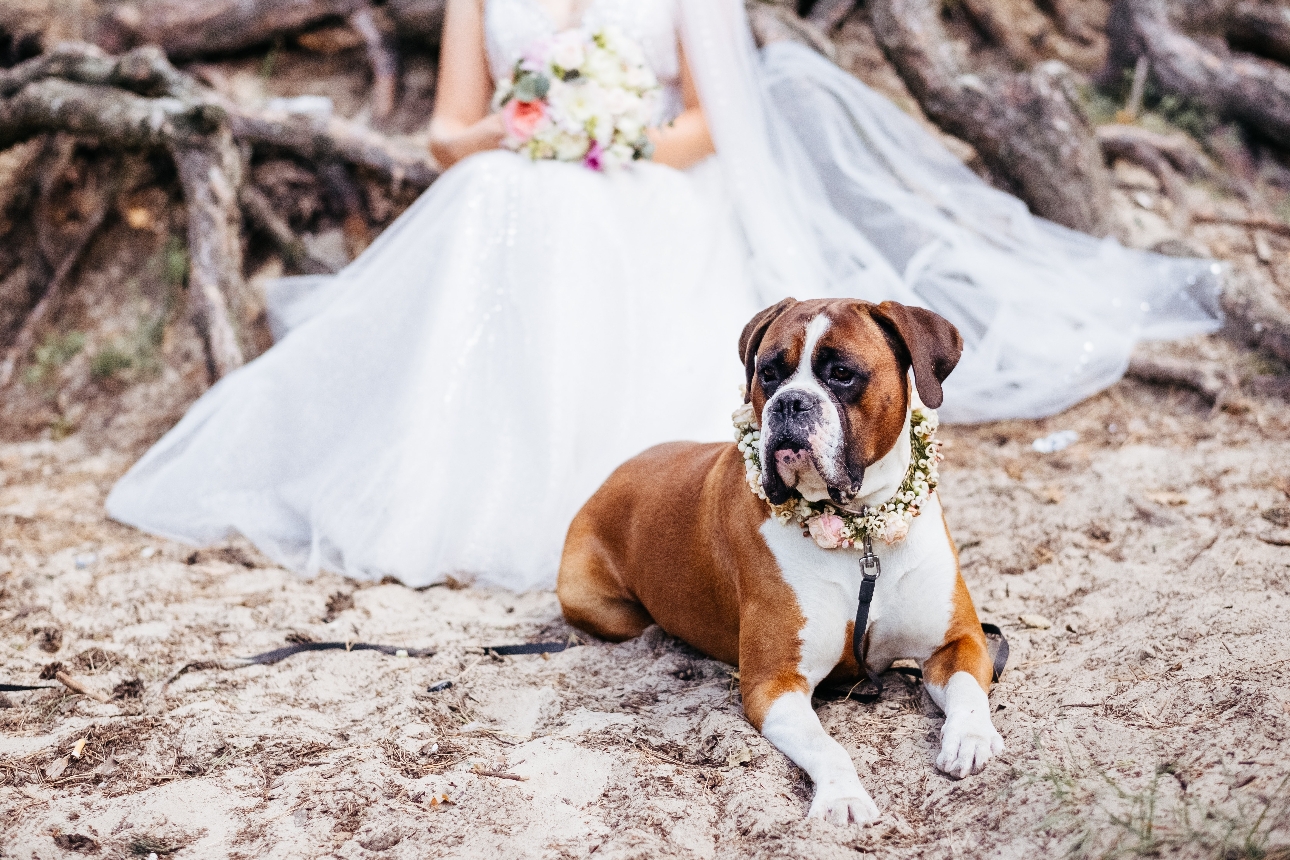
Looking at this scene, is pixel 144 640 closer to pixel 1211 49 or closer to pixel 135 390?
pixel 135 390

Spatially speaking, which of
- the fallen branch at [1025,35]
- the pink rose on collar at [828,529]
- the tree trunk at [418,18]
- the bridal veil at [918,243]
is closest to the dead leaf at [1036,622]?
the pink rose on collar at [828,529]

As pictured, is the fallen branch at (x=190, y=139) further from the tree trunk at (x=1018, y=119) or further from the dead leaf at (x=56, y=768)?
the tree trunk at (x=1018, y=119)

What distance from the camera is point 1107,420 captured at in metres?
5.00

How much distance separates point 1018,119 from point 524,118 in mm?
2719

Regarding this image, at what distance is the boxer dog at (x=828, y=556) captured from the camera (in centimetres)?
252

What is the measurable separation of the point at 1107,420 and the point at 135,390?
206 inches

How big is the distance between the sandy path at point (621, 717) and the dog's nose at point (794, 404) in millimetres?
805

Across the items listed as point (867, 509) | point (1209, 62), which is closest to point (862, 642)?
point (867, 509)

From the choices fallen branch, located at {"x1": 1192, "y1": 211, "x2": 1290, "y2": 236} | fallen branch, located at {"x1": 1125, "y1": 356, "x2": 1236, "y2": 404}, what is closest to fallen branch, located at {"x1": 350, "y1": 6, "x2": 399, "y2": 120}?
fallen branch, located at {"x1": 1125, "y1": 356, "x2": 1236, "y2": 404}

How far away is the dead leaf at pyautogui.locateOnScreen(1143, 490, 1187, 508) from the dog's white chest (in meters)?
1.73

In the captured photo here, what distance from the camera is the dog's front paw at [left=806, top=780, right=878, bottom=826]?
7.48 ft

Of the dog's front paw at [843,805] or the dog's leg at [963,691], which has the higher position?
the dog's front paw at [843,805]

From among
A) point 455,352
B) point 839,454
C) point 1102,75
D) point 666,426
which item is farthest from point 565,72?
point 1102,75

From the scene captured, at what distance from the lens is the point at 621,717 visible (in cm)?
286
